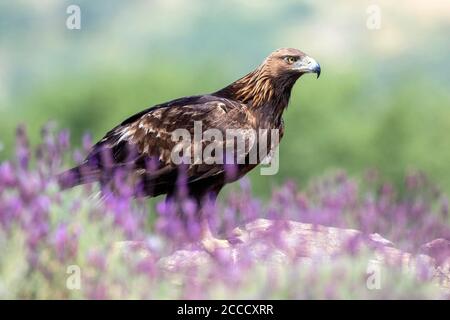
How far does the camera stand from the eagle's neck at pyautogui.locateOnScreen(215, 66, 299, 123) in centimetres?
859

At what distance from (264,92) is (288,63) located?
404mm

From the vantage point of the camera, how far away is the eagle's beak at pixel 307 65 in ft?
28.2

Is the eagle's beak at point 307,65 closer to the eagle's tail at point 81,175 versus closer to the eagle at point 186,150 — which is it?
the eagle at point 186,150

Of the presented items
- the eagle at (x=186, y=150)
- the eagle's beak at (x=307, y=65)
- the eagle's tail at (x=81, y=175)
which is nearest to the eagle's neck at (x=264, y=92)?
the eagle at (x=186, y=150)

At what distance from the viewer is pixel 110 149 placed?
328 inches

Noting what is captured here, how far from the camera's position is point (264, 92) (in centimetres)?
869

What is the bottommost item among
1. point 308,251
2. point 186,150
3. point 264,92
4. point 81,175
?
point 308,251

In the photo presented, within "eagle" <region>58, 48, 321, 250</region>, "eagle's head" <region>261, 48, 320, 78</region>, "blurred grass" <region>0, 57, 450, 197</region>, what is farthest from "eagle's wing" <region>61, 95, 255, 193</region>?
"blurred grass" <region>0, 57, 450, 197</region>

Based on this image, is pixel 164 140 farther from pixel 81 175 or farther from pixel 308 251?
pixel 308 251

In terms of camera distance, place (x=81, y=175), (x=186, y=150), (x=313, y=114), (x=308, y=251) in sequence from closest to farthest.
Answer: (x=308, y=251) → (x=81, y=175) → (x=186, y=150) → (x=313, y=114)

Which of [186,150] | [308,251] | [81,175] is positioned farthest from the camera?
[186,150]

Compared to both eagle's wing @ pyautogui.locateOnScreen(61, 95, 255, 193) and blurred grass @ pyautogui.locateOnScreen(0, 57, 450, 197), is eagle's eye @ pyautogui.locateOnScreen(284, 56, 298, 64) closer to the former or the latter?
eagle's wing @ pyautogui.locateOnScreen(61, 95, 255, 193)

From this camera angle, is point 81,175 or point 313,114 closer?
point 81,175

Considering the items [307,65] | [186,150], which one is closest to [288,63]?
[307,65]
